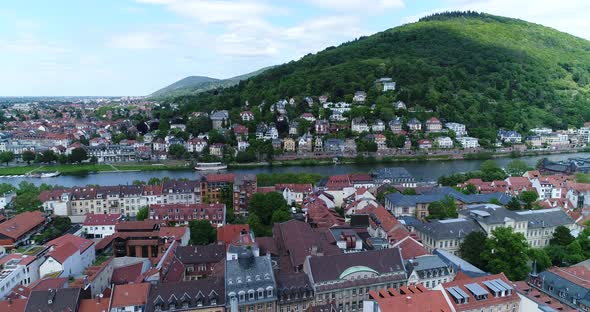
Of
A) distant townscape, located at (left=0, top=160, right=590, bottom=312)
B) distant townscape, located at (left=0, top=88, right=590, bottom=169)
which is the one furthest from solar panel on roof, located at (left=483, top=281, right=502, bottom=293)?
distant townscape, located at (left=0, top=88, right=590, bottom=169)

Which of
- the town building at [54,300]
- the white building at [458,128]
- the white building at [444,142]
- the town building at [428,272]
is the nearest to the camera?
the town building at [54,300]

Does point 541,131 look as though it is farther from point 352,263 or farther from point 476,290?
point 352,263

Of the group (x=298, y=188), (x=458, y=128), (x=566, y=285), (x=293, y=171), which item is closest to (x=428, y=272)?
(x=566, y=285)

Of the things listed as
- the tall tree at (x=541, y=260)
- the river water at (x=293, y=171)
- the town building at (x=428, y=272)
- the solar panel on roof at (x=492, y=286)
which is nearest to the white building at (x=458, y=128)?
the river water at (x=293, y=171)

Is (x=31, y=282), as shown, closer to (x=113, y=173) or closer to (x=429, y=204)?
(x=429, y=204)

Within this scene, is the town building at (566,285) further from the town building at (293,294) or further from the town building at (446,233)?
the town building at (293,294)

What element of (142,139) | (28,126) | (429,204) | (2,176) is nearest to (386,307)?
(429,204)
